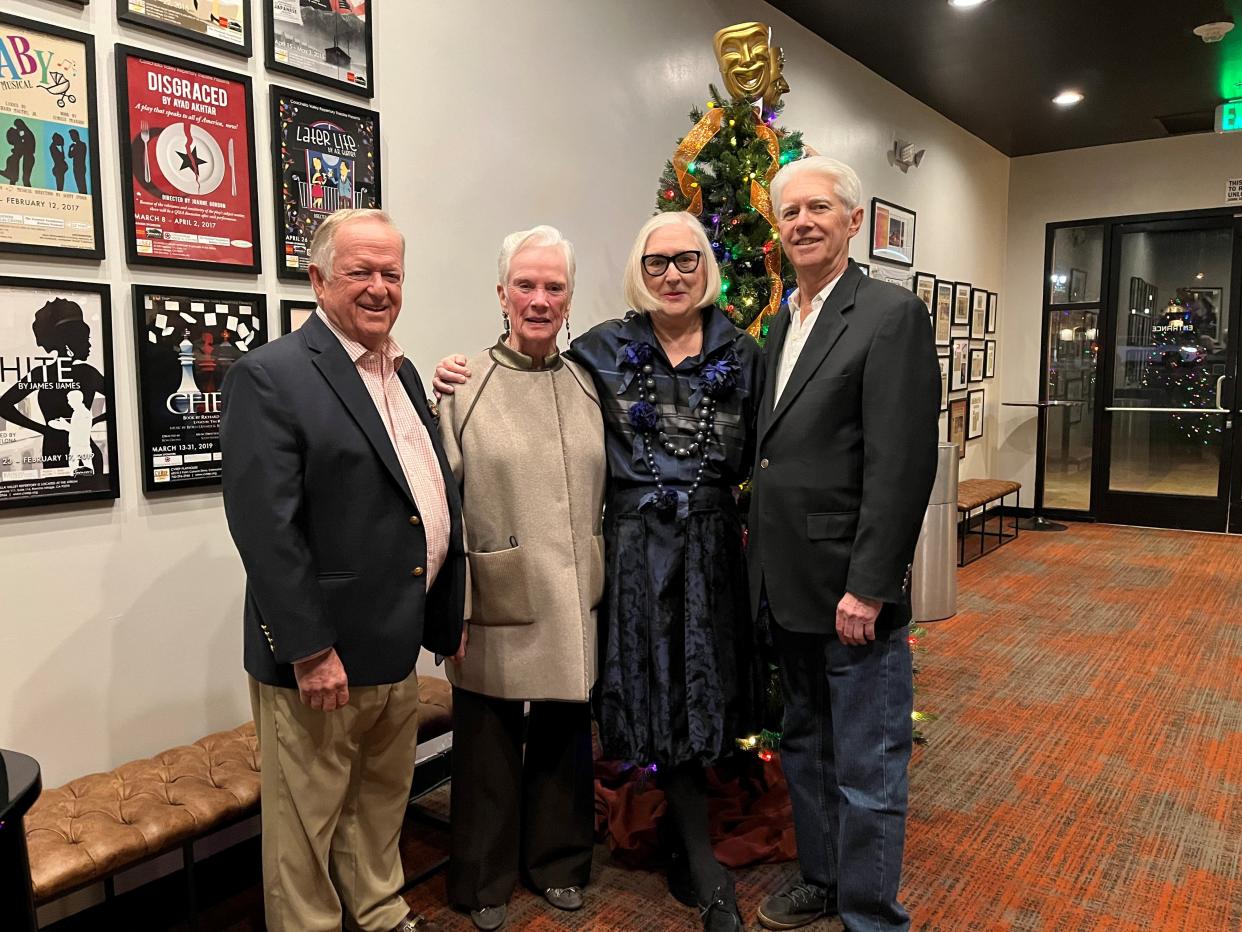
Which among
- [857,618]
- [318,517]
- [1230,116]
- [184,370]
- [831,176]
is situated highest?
[1230,116]

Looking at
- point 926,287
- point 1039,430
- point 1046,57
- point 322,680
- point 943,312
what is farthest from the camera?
point 1039,430

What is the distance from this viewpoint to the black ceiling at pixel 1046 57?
457cm

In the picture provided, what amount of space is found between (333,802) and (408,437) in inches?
30.0

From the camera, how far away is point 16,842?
125 centimetres

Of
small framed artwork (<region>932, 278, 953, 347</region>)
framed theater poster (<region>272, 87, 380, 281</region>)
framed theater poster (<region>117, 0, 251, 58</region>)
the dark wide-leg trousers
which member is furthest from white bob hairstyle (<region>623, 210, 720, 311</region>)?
small framed artwork (<region>932, 278, 953, 347</region>)

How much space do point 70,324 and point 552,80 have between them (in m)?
1.95

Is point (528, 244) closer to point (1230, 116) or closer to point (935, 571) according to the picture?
point (935, 571)

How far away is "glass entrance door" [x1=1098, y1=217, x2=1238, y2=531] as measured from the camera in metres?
7.20

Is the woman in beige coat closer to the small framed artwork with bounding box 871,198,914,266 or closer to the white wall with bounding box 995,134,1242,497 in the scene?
the small framed artwork with bounding box 871,198,914,266

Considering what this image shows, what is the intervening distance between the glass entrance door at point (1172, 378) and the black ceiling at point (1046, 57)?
3.23ft

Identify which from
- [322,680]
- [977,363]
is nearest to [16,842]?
[322,680]

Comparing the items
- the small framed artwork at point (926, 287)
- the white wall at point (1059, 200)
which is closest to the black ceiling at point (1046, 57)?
the white wall at point (1059, 200)

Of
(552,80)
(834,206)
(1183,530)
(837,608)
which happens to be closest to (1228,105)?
(1183,530)

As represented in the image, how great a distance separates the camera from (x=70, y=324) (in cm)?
198
